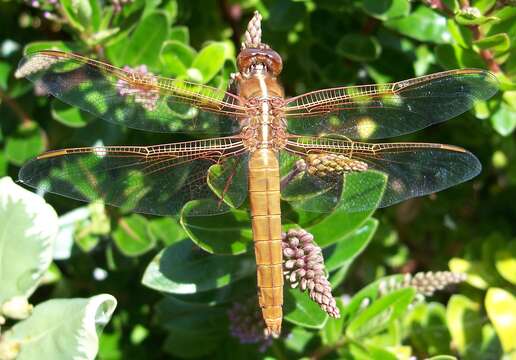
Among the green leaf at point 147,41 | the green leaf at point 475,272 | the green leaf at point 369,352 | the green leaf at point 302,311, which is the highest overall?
the green leaf at point 147,41

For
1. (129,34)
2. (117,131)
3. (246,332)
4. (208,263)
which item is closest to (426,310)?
(246,332)

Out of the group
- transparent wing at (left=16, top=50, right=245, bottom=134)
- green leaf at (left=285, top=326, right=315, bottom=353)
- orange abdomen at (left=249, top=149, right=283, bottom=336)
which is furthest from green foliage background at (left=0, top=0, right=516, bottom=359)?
transparent wing at (left=16, top=50, right=245, bottom=134)

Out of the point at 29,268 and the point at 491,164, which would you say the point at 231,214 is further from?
the point at 491,164

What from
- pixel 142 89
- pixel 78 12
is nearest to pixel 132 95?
pixel 142 89

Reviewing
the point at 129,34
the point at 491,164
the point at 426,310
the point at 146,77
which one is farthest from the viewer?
the point at 491,164

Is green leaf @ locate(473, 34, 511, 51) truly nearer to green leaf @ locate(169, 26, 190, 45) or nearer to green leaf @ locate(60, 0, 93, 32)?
green leaf @ locate(169, 26, 190, 45)

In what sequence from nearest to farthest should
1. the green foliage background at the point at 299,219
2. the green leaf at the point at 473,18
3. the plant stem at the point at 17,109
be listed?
the green leaf at the point at 473,18, the green foliage background at the point at 299,219, the plant stem at the point at 17,109

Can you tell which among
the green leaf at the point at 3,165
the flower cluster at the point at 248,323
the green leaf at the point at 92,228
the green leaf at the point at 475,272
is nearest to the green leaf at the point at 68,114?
the green leaf at the point at 92,228

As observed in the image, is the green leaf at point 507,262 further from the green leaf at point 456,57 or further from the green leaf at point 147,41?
the green leaf at point 147,41
